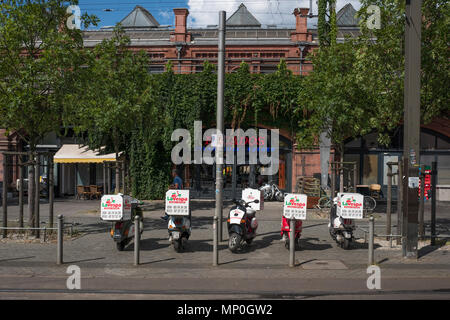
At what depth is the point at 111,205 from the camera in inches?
352

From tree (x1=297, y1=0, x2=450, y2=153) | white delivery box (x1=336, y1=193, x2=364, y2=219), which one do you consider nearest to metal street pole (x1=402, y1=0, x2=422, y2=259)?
white delivery box (x1=336, y1=193, x2=364, y2=219)

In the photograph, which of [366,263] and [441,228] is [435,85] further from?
[366,263]

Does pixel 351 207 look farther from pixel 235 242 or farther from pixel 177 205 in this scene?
pixel 177 205

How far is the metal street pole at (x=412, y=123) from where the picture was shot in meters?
8.72

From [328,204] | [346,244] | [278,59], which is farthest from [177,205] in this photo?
[278,59]

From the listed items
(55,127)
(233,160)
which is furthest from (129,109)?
(233,160)

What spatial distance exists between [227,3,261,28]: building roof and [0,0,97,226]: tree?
70.4ft

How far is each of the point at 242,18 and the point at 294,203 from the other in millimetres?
25199

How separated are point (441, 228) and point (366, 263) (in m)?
5.50

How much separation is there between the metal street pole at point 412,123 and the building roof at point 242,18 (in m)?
22.9

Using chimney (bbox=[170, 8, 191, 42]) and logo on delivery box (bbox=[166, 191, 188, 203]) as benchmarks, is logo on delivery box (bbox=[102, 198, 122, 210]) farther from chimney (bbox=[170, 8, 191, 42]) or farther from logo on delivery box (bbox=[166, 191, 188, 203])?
chimney (bbox=[170, 8, 191, 42])

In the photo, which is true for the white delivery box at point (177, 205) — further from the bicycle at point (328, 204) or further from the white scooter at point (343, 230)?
the bicycle at point (328, 204)

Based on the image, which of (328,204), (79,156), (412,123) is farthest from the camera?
(79,156)

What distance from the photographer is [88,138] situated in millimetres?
20797
